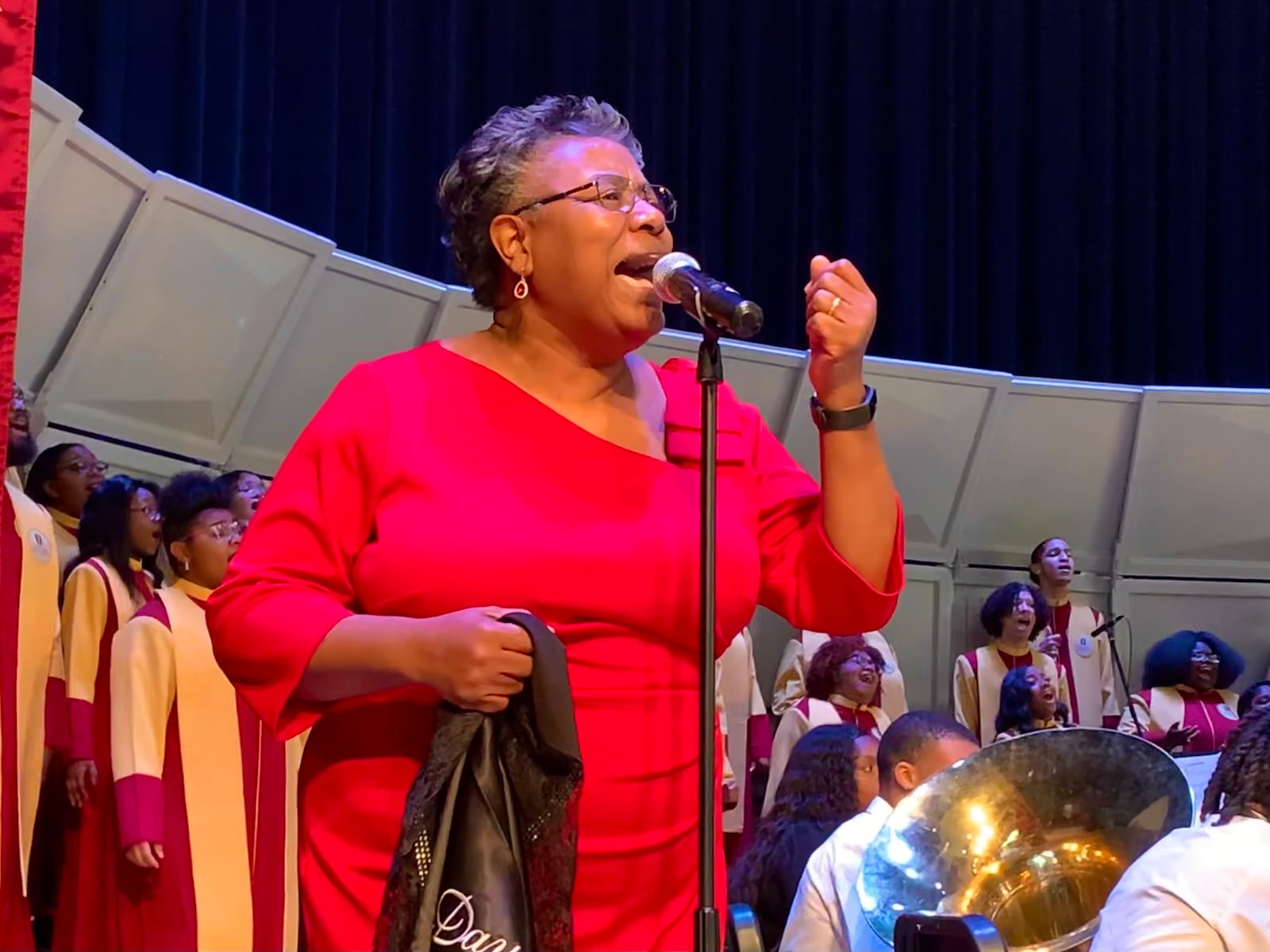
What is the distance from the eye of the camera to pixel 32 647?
3.19 meters

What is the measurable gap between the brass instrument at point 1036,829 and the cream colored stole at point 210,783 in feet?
4.94

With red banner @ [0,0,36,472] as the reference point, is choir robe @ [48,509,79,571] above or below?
below

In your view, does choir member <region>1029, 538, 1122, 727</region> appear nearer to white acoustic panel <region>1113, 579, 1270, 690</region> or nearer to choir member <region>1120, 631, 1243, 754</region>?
choir member <region>1120, 631, 1243, 754</region>

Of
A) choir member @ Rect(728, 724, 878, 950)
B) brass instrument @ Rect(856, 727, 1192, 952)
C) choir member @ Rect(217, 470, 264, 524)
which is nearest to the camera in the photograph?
brass instrument @ Rect(856, 727, 1192, 952)

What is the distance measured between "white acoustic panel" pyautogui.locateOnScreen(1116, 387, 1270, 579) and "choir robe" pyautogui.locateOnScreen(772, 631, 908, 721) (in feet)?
5.80

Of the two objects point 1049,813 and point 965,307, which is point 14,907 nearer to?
point 1049,813

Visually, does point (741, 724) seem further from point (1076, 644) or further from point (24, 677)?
point (24, 677)

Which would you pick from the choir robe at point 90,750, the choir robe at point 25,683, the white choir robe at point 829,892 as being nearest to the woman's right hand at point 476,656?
the white choir robe at point 829,892

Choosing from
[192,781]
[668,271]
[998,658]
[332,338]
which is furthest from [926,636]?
[668,271]

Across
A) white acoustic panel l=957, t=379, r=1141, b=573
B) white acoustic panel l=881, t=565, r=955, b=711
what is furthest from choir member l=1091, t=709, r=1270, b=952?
white acoustic panel l=957, t=379, r=1141, b=573

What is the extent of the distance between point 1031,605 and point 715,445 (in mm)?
5005

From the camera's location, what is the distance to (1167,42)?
856 centimetres

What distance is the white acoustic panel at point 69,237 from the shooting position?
14.0 ft

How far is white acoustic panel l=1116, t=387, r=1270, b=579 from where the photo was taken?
6727 mm
